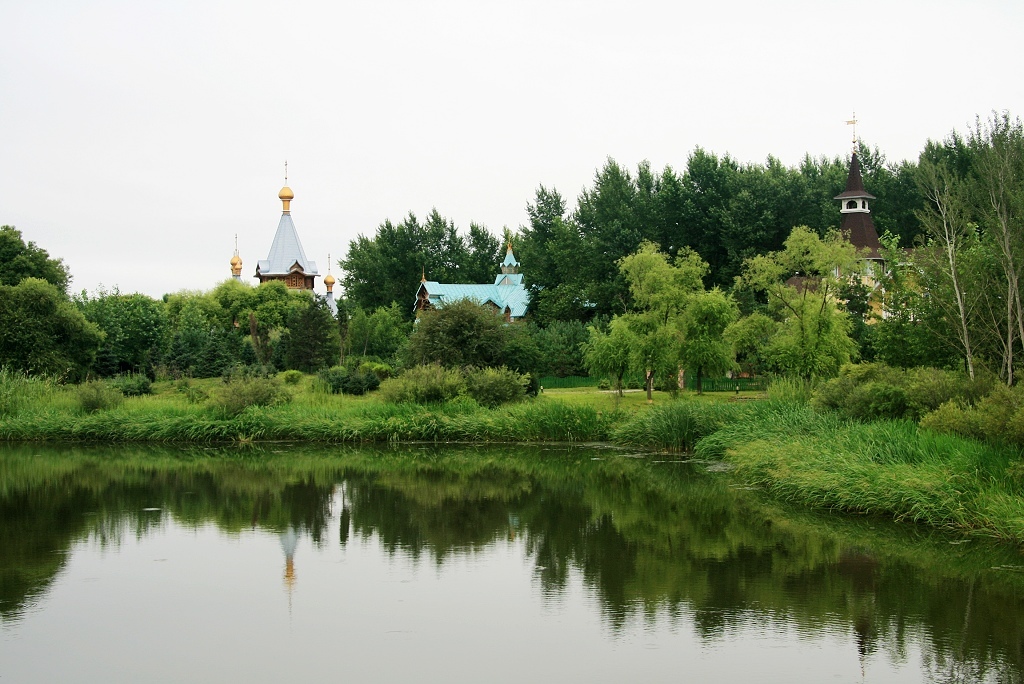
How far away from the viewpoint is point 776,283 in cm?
3206

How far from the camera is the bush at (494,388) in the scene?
29.5 metres

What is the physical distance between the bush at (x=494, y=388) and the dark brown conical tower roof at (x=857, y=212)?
28871mm

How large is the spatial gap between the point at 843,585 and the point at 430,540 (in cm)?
605

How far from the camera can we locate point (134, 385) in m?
33.3

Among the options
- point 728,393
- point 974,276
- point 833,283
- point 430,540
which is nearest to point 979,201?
point 974,276

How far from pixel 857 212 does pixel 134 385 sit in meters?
36.7

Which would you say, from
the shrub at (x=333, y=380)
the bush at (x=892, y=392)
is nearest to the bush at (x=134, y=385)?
the shrub at (x=333, y=380)

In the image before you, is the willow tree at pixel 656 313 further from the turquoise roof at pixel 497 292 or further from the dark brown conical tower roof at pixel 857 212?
the turquoise roof at pixel 497 292

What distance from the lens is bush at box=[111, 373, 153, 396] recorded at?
33156mm

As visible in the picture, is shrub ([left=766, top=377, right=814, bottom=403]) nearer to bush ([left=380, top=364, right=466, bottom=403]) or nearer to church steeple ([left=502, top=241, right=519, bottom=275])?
bush ([left=380, top=364, right=466, bottom=403])

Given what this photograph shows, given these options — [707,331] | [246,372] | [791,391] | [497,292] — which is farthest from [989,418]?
[497,292]

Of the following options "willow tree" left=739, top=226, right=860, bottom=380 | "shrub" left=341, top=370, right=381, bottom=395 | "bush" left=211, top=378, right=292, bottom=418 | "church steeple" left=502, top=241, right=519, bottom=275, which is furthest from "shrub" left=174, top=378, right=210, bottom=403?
"church steeple" left=502, top=241, right=519, bottom=275

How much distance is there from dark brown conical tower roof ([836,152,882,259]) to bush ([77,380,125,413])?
36747 mm

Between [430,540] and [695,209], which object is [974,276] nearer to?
[430,540]
